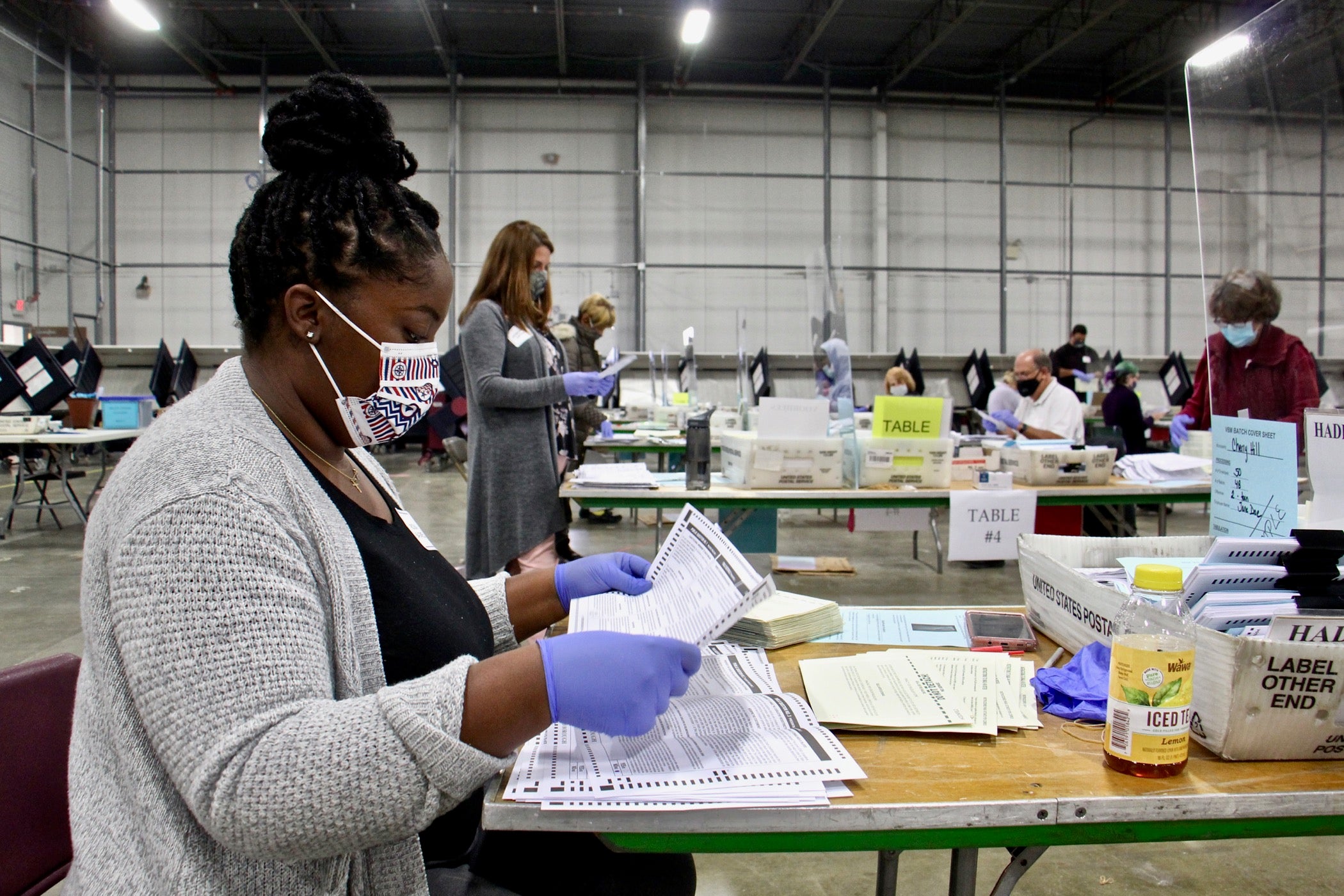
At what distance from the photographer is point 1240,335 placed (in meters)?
1.38

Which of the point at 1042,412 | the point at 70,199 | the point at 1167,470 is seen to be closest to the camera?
the point at 1167,470

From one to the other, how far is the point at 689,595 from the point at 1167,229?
13562 mm

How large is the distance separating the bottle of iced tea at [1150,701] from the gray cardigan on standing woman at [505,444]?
199 cm

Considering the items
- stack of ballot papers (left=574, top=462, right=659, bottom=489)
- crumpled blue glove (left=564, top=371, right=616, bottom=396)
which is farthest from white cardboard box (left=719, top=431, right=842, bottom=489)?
crumpled blue glove (left=564, top=371, right=616, bottom=396)

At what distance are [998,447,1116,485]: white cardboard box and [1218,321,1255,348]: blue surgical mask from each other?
68.0 inches

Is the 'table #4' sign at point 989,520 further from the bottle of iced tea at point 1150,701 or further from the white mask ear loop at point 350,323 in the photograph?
the white mask ear loop at point 350,323

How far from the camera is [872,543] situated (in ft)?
18.2

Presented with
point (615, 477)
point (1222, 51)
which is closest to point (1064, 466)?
point (615, 477)

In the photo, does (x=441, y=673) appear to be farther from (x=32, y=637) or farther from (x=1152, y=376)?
(x=1152, y=376)

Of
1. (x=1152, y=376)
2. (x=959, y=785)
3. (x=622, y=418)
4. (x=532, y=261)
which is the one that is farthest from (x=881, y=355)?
(x=959, y=785)

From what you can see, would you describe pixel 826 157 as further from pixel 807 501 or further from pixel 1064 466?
pixel 807 501

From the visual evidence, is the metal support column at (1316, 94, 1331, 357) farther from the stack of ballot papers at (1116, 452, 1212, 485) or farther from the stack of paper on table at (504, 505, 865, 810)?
the stack of ballot papers at (1116, 452, 1212, 485)

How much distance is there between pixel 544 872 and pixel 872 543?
15.8 ft

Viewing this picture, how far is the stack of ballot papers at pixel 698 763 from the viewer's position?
0.78m
